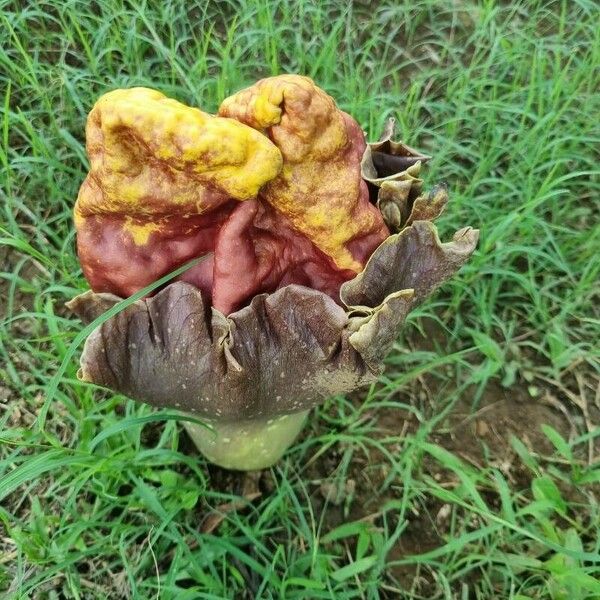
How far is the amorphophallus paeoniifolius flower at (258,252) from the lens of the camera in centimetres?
120

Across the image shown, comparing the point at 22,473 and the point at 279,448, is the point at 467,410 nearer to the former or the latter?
the point at 279,448

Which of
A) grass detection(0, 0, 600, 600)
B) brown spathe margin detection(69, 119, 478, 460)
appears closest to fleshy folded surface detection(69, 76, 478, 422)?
brown spathe margin detection(69, 119, 478, 460)

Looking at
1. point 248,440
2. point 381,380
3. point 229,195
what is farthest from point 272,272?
point 381,380

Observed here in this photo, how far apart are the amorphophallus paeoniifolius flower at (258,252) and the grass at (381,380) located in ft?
1.04

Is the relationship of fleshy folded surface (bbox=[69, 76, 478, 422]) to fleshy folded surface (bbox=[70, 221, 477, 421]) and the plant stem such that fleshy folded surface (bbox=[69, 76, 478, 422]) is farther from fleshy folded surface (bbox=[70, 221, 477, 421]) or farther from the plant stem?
the plant stem

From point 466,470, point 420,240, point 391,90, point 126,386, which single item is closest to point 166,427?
point 126,386

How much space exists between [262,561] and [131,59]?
2001mm

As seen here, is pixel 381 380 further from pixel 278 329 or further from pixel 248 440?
pixel 278 329

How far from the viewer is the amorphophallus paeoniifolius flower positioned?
1197mm

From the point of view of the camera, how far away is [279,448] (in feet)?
6.69

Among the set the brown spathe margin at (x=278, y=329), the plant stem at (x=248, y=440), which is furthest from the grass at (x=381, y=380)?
the brown spathe margin at (x=278, y=329)

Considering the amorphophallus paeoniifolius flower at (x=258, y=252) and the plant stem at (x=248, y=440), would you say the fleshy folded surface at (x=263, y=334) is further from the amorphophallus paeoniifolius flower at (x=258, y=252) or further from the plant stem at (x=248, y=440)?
the plant stem at (x=248, y=440)

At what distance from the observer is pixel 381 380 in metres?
2.22

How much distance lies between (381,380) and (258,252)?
0.99 meters
